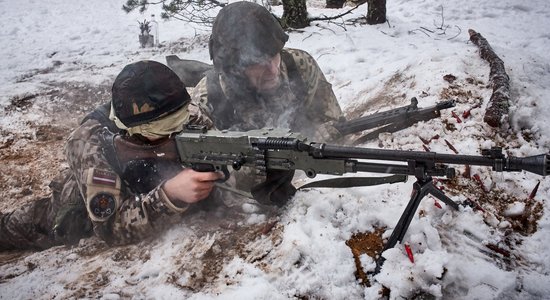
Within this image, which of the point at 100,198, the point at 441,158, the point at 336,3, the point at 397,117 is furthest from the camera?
the point at 336,3

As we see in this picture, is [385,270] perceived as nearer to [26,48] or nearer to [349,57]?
[349,57]

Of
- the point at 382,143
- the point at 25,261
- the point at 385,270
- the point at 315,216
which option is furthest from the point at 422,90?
the point at 25,261

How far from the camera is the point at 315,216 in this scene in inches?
118

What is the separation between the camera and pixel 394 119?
378 cm

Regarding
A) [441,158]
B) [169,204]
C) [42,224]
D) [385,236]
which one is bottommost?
[42,224]

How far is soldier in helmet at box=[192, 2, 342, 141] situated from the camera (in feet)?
12.1

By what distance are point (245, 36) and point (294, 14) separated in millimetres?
4748

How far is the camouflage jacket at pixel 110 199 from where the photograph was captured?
9.61 ft

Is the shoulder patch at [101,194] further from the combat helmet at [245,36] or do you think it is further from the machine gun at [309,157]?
the combat helmet at [245,36]

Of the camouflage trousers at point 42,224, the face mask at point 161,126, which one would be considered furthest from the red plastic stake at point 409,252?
the camouflage trousers at point 42,224

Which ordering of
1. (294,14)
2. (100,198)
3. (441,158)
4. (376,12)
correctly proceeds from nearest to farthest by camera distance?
(441,158) < (100,198) < (376,12) < (294,14)

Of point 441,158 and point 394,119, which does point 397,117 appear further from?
point 441,158

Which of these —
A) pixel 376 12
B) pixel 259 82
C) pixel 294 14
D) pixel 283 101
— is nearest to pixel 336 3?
pixel 294 14

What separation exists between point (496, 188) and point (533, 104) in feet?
4.61
